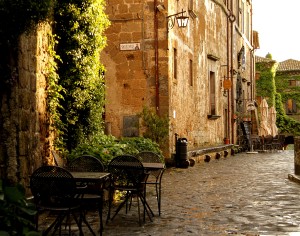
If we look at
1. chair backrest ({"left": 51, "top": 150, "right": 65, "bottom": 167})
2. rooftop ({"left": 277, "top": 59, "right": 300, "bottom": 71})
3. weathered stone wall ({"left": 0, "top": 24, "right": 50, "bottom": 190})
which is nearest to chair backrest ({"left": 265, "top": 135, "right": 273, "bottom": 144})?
chair backrest ({"left": 51, "top": 150, "right": 65, "bottom": 167})

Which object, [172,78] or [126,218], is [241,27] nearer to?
[172,78]

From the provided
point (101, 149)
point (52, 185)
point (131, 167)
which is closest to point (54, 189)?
point (52, 185)

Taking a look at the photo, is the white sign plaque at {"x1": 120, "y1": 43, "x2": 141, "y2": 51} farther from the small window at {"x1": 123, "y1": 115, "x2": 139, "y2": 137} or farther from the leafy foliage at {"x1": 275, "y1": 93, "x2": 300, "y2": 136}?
the leafy foliage at {"x1": 275, "y1": 93, "x2": 300, "y2": 136}

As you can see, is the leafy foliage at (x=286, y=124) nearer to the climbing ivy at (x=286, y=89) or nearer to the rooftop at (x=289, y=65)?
the climbing ivy at (x=286, y=89)

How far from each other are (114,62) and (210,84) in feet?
27.0

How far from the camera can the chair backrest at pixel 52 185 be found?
203 inches

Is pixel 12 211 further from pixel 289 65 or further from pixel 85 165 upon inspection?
pixel 289 65

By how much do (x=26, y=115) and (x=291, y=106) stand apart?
4720 centimetres

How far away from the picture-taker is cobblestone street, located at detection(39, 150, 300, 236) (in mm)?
6547

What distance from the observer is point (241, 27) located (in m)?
32.3

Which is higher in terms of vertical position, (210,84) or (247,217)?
(210,84)

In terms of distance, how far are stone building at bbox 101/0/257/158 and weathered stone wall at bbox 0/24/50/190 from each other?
7101 millimetres

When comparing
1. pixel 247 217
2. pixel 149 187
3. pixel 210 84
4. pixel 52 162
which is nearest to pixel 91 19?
pixel 52 162

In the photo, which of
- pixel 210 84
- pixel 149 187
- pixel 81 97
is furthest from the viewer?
pixel 210 84
